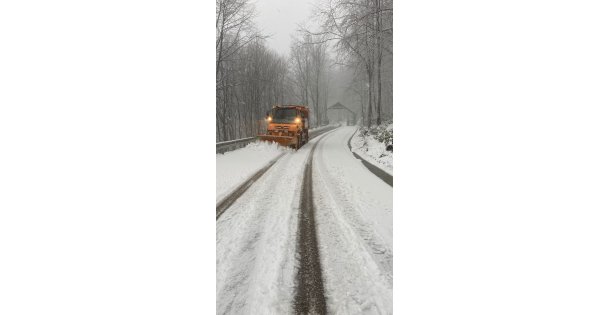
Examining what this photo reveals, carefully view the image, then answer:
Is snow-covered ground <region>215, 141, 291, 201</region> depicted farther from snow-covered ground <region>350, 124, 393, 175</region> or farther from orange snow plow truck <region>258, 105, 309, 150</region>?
snow-covered ground <region>350, 124, 393, 175</region>

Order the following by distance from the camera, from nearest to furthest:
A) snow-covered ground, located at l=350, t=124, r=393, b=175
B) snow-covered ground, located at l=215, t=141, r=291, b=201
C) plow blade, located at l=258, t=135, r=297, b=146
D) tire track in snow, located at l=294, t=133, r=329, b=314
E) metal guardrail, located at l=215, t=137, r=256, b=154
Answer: tire track in snow, located at l=294, t=133, r=329, b=314, metal guardrail, located at l=215, t=137, r=256, b=154, snow-covered ground, located at l=215, t=141, r=291, b=201, snow-covered ground, located at l=350, t=124, r=393, b=175, plow blade, located at l=258, t=135, r=297, b=146

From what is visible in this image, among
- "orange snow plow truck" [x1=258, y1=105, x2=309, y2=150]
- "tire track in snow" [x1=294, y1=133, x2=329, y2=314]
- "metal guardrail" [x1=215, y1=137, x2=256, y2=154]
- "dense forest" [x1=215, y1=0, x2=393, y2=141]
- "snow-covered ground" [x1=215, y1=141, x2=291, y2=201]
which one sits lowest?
"tire track in snow" [x1=294, y1=133, x2=329, y2=314]

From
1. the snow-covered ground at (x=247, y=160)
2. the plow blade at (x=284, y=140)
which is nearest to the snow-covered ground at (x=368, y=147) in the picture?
the plow blade at (x=284, y=140)

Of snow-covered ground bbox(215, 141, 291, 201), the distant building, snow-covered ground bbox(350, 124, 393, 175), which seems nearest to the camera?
snow-covered ground bbox(215, 141, 291, 201)

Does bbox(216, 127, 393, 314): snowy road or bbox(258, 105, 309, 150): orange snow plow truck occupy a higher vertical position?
bbox(258, 105, 309, 150): orange snow plow truck

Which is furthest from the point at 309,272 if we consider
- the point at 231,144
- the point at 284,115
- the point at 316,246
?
the point at 284,115

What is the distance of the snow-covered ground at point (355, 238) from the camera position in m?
1.20

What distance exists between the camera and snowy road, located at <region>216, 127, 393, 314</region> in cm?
119

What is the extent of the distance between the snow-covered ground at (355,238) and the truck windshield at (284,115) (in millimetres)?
769

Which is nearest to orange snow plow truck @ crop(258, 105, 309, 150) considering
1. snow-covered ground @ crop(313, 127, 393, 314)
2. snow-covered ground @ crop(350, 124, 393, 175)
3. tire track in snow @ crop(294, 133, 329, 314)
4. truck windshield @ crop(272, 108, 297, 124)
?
truck windshield @ crop(272, 108, 297, 124)

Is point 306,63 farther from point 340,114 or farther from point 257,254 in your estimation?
point 257,254

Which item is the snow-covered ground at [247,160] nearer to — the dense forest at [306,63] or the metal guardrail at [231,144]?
the metal guardrail at [231,144]

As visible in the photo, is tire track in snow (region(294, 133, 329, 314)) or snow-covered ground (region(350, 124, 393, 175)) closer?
tire track in snow (region(294, 133, 329, 314))
